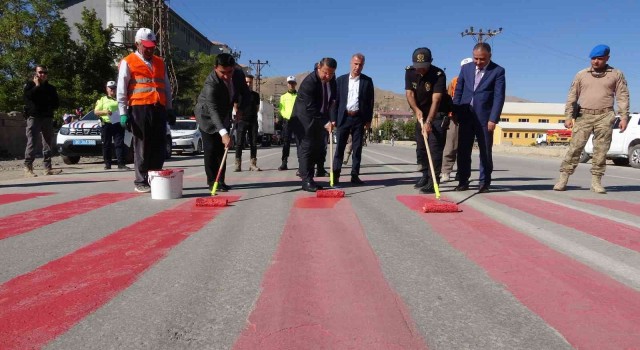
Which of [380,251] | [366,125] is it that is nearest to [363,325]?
[380,251]

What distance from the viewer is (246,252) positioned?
326 centimetres

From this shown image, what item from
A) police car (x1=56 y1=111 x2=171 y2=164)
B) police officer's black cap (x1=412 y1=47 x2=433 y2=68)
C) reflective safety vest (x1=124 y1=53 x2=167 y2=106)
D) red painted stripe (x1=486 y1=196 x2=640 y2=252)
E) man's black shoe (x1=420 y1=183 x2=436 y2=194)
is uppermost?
police officer's black cap (x1=412 y1=47 x2=433 y2=68)

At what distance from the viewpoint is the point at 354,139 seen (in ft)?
24.5

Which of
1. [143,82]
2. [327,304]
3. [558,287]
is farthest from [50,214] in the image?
[558,287]

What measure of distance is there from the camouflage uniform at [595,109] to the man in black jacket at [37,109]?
830 centimetres

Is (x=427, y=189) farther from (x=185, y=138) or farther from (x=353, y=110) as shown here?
(x=185, y=138)

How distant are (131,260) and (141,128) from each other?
3.35 metres

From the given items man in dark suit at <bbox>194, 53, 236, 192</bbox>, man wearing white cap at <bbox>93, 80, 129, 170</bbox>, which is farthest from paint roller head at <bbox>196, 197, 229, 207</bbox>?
man wearing white cap at <bbox>93, 80, 129, 170</bbox>

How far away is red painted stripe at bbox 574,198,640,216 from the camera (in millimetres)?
5035

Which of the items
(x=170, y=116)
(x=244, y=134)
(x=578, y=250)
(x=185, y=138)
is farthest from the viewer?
(x=185, y=138)

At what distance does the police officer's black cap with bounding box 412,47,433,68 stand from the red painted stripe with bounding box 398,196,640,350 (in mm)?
2840

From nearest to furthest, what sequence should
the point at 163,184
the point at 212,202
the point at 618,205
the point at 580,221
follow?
the point at 580,221, the point at 212,202, the point at 618,205, the point at 163,184

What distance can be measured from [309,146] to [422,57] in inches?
73.2

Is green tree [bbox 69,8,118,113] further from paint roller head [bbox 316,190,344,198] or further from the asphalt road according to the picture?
the asphalt road
